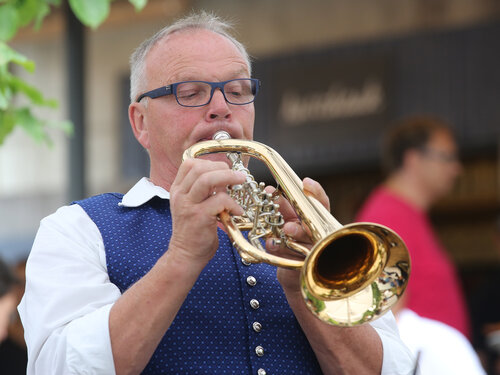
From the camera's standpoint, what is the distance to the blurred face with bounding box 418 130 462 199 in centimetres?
495

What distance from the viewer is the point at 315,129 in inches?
306

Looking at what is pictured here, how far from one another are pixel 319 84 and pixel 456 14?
124cm

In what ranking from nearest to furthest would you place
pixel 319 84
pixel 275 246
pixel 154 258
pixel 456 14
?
pixel 275 246, pixel 154 258, pixel 456 14, pixel 319 84

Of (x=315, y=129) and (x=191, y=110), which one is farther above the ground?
(x=191, y=110)

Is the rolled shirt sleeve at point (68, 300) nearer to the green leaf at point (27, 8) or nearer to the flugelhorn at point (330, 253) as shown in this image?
the flugelhorn at point (330, 253)

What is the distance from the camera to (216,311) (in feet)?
7.48

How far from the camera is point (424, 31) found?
7234 mm

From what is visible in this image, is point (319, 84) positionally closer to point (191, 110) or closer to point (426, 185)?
point (426, 185)

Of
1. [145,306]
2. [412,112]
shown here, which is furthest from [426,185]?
[145,306]

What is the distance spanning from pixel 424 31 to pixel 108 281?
214 inches

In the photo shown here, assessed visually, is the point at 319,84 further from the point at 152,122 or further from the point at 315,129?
the point at 152,122

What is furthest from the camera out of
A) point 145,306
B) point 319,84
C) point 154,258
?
point 319,84

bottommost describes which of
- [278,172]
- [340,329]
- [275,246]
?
[340,329]

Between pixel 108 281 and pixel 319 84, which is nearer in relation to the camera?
pixel 108 281
